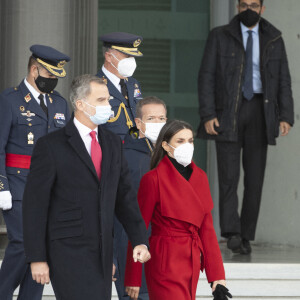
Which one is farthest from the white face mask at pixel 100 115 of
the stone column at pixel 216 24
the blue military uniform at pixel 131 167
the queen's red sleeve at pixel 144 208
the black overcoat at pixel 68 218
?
the stone column at pixel 216 24

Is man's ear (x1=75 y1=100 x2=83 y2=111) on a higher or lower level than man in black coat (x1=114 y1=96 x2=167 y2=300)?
higher

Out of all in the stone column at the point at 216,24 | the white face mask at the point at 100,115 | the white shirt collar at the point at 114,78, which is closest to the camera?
the white face mask at the point at 100,115

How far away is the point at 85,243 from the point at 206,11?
5.31m

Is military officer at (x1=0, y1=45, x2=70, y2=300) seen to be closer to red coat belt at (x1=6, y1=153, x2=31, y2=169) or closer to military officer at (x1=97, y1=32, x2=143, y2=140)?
red coat belt at (x1=6, y1=153, x2=31, y2=169)

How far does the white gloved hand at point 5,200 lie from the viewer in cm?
578

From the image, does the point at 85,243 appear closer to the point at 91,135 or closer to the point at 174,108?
the point at 91,135

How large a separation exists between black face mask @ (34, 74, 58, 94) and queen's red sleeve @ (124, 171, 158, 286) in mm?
1079

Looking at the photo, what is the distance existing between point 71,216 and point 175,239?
0.79 m

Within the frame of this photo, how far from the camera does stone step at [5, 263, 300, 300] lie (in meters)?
6.87

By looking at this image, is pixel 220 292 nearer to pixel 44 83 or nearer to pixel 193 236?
pixel 193 236

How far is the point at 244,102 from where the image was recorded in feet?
26.1

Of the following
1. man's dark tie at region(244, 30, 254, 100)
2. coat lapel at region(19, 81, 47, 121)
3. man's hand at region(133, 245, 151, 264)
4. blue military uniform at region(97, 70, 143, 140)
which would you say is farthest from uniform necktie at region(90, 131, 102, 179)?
man's dark tie at region(244, 30, 254, 100)

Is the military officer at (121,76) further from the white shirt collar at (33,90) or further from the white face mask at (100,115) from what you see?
the white face mask at (100,115)

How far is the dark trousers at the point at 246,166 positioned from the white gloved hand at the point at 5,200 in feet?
7.95
